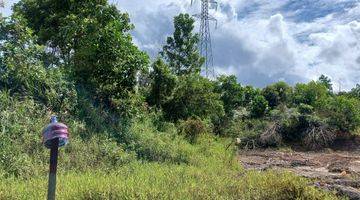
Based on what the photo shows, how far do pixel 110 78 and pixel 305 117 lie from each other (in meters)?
11.1

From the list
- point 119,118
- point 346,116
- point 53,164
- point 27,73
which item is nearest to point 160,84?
point 119,118

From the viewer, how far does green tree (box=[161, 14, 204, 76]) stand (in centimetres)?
2486

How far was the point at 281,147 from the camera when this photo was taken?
22797 millimetres

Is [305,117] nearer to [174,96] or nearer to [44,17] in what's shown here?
[174,96]

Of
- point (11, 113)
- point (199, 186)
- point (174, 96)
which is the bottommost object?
point (199, 186)

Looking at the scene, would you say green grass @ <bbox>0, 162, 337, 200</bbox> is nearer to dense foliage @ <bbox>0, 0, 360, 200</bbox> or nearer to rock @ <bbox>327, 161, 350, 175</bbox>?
dense foliage @ <bbox>0, 0, 360, 200</bbox>

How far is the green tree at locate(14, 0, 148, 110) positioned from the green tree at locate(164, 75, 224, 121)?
4.31m

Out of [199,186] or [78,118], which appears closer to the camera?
[199,186]

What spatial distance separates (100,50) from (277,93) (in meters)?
18.5

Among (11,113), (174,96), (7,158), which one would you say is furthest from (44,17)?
(7,158)

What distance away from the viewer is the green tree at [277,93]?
1219 inches

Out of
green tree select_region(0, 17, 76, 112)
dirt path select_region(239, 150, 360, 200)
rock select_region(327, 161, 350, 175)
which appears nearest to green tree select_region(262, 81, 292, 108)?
dirt path select_region(239, 150, 360, 200)

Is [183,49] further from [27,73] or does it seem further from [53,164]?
[53,164]

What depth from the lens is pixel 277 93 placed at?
3147 cm
